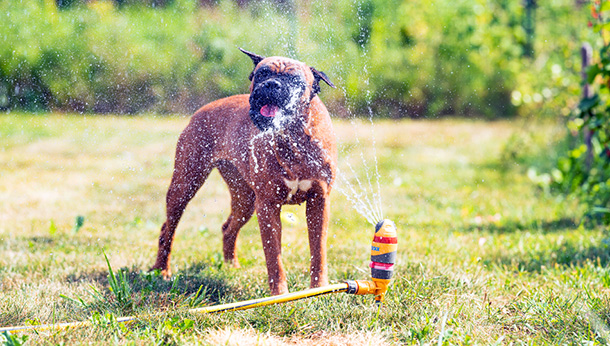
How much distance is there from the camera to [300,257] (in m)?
3.52

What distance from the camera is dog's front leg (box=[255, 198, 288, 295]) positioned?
2633 millimetres

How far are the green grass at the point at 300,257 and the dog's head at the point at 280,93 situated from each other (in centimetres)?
76

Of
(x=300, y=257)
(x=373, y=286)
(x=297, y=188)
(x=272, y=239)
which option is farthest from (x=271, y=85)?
(x=300, y=257)

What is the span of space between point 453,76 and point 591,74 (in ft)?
23.5

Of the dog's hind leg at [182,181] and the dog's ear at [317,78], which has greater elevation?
the dog's ear at [317,78]

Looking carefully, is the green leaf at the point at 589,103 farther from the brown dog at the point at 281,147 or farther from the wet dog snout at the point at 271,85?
the wet dog snout at the point at 271,85

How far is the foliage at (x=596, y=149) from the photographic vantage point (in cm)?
392

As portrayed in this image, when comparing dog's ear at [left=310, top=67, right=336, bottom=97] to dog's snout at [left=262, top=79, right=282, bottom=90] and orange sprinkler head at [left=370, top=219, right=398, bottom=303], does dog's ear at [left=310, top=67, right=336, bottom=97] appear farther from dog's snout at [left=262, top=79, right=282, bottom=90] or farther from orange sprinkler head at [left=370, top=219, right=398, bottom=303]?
orange sprinkler head at [left=370, top=219, right=398, bottom=303]

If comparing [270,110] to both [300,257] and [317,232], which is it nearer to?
[317,232]

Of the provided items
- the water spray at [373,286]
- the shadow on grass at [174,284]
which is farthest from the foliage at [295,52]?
the water spray at [373,286]

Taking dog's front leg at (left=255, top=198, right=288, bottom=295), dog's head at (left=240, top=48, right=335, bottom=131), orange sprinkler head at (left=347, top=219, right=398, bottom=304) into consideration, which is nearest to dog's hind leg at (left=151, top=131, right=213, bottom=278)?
dog's front leg at (left=255, top=198, right=288, bottom=295)

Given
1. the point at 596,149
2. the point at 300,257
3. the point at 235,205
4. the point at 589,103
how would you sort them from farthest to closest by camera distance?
the point at 596,149 → the point at 589,103 → the point at 300,257 → the point at 235,205

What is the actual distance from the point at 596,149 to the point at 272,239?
3550 millimetres

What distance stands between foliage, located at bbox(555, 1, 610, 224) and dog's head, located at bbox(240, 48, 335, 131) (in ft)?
7.72
